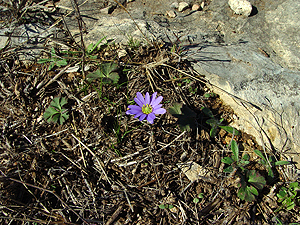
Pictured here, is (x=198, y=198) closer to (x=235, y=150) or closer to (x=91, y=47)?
(x=235, y=150)

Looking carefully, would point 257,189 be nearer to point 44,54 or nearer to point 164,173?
point 164,173

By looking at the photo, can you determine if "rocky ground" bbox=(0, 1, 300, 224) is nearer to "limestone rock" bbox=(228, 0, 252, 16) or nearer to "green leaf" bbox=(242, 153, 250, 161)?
"green leaf" bbox=(242, 153, 250, 161)

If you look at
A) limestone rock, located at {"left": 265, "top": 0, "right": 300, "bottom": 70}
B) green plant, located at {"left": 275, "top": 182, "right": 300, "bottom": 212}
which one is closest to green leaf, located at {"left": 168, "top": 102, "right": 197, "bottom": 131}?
green plant, located at {"left": 275, "top": 182, "right": 300, "bottom": 212}

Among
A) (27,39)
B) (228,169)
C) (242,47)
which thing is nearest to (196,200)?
(228,169)

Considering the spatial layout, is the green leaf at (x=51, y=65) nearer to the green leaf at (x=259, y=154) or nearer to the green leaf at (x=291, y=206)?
the green leaf at (x=259, y=154)

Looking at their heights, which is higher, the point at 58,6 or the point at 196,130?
the point at 58,6

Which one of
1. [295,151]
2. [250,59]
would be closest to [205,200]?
[295,151]

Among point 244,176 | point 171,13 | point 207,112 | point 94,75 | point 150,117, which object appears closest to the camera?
point 150,117
